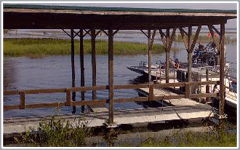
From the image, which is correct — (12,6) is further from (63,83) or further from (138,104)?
(63,83)

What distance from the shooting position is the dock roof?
10320 millimetres

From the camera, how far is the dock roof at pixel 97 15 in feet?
33.9

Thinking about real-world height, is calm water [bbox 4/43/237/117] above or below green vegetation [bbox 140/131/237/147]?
above

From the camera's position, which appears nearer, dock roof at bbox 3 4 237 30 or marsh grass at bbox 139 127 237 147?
marsh grass at bbox 139 127 237 147

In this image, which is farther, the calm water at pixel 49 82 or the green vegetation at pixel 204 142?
the calm water at pixel 49 82

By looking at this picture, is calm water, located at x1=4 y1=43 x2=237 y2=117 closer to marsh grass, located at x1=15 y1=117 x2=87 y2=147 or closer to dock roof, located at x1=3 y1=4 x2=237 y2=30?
dock roof, located at x1=3 y1=4 x2=237 y2=30

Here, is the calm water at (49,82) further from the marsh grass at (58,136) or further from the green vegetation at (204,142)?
the green vegetation at (204,142)

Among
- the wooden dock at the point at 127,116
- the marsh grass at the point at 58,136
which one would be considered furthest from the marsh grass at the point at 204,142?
the wooden dock at the point at 127,116

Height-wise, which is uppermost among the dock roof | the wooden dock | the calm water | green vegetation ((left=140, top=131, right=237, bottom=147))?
the dock roof

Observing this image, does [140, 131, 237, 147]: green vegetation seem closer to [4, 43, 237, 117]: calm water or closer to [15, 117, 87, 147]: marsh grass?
[15, 117, 87, 147]: marsh grass

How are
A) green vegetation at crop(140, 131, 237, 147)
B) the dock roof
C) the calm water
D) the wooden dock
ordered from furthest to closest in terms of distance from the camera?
the calm water → the wooden dock → the dock roof → green vegetation at crop(140, 131, 237, 147)

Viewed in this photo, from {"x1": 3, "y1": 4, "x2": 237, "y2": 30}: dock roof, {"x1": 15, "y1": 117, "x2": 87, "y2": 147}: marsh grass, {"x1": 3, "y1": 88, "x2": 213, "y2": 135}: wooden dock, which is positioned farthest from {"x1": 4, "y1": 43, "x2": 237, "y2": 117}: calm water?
{"x1": 15, "y1": 117, "x2": 87, "y2": 147}: marsh grass

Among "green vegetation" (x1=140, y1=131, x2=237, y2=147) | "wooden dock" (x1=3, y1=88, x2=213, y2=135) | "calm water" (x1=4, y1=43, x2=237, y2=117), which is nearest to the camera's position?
"green vegetation" (x1=140, y1=131, x2=237, y2=147)

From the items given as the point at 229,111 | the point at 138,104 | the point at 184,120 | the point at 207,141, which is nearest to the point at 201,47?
the point at 138,104
